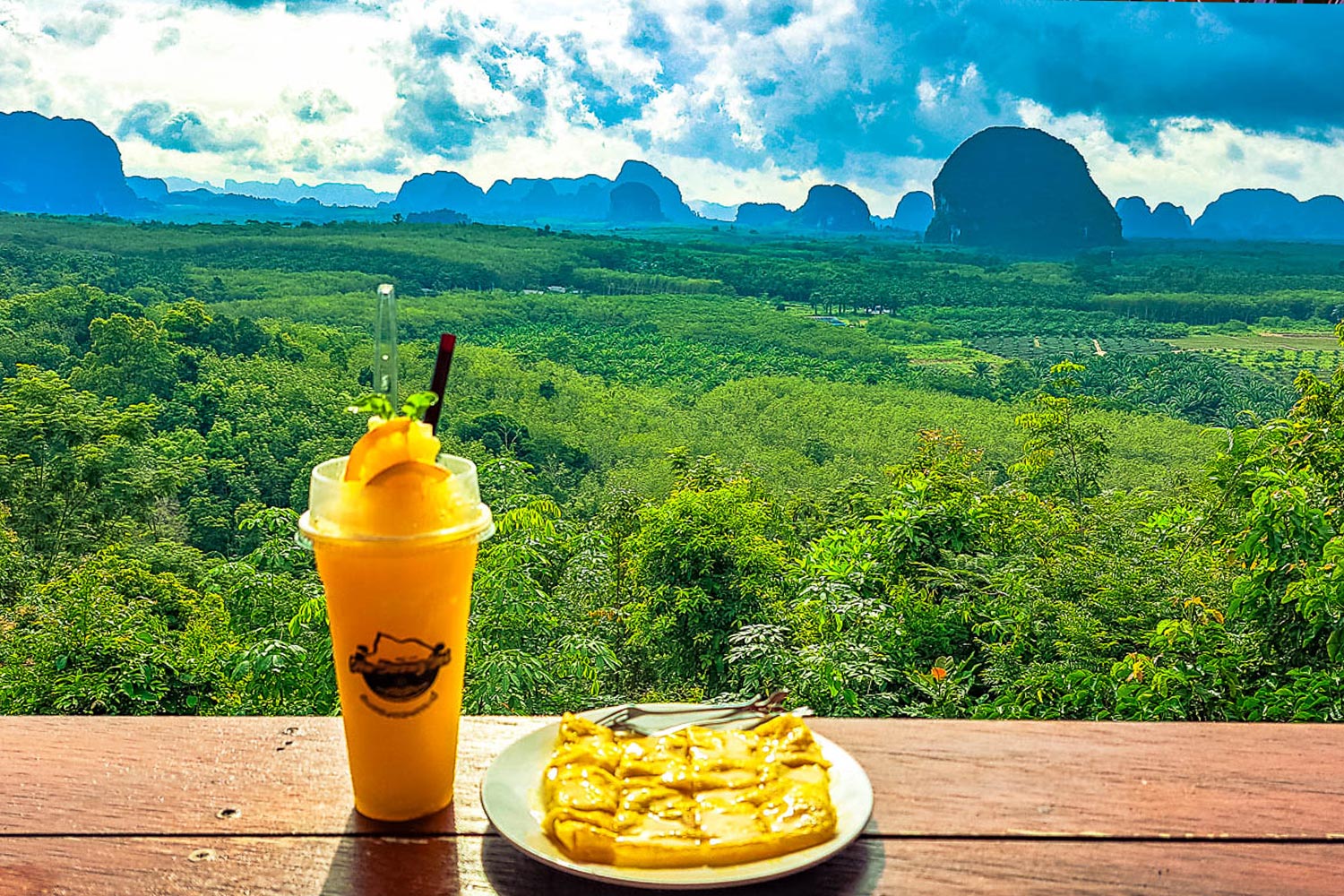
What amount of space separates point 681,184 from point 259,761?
4578 mm

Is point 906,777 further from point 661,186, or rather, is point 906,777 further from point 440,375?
point 661,186

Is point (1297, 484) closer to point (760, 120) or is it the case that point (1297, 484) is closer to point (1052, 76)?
point (760, 120)

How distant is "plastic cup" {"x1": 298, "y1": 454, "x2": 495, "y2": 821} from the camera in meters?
0.45

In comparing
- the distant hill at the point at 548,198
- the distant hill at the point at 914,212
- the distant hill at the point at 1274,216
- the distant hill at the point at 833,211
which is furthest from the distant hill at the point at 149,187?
the distant hill at the point at 1274,216

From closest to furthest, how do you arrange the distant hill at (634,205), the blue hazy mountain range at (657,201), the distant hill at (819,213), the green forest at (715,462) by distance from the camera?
the green forest at (715,462), the blue hazy mountain range at (657,201), the distant hill at (819,213), the distant hill at (634,205)

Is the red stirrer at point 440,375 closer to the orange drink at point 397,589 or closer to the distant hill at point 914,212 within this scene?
the orange drink at point 397,589

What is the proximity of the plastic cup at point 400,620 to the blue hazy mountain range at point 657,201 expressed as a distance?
15.2 feet

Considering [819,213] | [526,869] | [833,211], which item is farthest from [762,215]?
[526,869]

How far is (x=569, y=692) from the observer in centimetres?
268

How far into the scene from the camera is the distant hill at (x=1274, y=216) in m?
4.96

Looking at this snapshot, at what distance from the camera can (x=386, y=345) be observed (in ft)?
1.54

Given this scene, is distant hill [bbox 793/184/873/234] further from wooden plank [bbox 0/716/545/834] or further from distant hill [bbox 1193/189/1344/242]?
wooden plank [bbox 0/716/545/834]

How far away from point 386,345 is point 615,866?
239 mm

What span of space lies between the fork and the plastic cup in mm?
96
